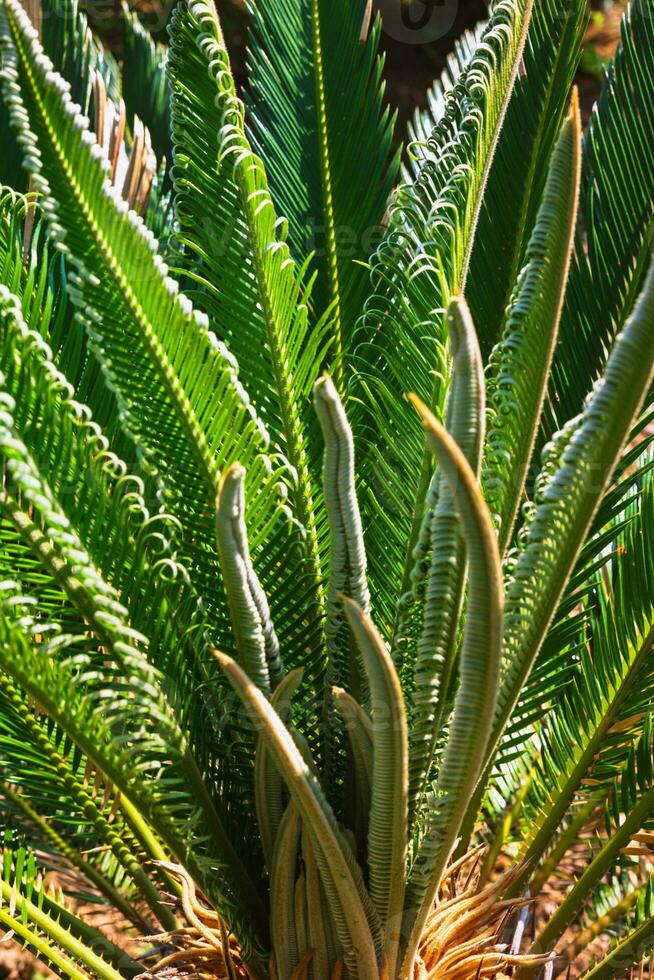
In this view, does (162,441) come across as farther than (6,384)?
Yes

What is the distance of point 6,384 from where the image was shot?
42.0 inches

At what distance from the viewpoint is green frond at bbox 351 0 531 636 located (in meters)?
1.31

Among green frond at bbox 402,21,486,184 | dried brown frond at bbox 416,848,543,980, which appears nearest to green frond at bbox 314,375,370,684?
dried brown frond at bbox 416,848,543,980

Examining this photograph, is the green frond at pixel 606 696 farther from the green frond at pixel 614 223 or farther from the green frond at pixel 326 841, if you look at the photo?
the green frond at pixel 326 841

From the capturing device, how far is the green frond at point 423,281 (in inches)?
51.8

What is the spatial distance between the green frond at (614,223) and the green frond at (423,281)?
248 millimetres

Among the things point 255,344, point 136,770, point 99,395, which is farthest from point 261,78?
point 136,770

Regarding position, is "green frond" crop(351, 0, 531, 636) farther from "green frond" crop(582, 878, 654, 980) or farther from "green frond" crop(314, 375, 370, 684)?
"green frond" crop(582, 878, 654, 980)

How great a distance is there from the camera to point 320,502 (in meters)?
1.47

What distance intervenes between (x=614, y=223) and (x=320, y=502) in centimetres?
60

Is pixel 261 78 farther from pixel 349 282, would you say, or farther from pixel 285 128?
pixel 349 282

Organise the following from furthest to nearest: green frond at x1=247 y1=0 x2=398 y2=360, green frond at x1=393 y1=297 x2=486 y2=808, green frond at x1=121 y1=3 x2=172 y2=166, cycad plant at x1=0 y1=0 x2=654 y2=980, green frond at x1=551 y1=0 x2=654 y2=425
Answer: green frond at x1=121 y1=3 x2=172 y2=166 → green frond at x1=247 y1=0 x2=398 y2=360 → green frond at x1=551 y1=0 x2=654 y2=425 → cycad plant at x1=0 y1=0 x2=654 y2=980 → green frond at x1=393 y1=297 x2=486 y2=808

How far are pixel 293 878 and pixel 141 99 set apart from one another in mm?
1571

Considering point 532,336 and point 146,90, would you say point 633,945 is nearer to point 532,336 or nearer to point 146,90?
point 532,336
